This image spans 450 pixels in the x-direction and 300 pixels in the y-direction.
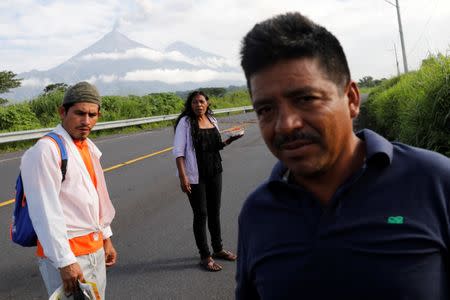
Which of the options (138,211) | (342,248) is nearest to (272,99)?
(342,248)

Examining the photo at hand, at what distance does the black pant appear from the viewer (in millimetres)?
5289

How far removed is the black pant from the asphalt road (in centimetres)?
26

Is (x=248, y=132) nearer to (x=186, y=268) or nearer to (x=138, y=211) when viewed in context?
(x=138, y=211)

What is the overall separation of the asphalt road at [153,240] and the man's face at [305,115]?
3218mm

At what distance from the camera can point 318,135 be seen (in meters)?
1.45

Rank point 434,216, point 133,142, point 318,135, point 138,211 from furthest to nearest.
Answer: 1. point 133,142
2. point 138,211
3. point 318,135
4. point 434,216

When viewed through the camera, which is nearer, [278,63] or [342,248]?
[342,248]

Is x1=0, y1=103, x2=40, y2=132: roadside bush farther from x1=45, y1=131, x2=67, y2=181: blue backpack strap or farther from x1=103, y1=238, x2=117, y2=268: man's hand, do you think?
x1=45, y1=131, x2=67, y2=181: blue backpack strap

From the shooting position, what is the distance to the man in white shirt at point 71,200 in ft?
9.07

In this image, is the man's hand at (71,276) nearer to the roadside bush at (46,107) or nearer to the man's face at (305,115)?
the man's face at (305,115)

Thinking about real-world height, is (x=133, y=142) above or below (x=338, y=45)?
below

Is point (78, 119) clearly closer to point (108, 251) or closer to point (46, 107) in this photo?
point (108, 251)

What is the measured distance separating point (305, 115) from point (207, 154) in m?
3.87

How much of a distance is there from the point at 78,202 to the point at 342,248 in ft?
6.60
